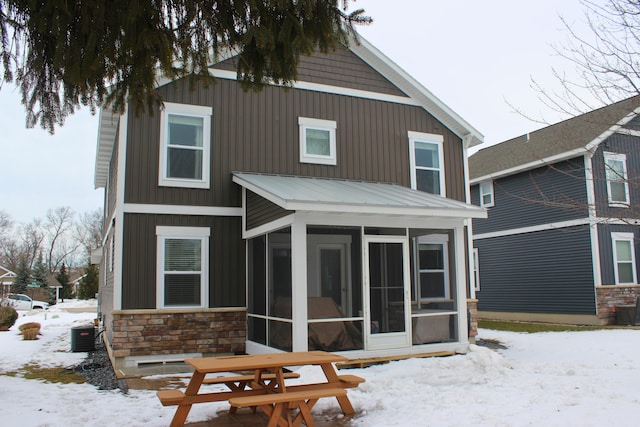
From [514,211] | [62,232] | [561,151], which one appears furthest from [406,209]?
[62,232]

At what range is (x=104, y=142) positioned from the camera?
1446 cm

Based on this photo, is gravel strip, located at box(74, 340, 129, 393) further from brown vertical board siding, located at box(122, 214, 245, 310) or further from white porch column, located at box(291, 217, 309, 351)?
white porch column, located at box(291, 217, 309, 351)

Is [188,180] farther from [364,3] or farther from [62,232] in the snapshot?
[62,232]

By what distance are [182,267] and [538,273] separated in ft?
42.5

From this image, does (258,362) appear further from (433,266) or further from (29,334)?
(29,334)

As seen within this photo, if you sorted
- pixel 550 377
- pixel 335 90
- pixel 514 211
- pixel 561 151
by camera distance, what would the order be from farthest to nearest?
pixel 514 211 → pixel 561 151 → pixel 335 90 → pixel 550 377

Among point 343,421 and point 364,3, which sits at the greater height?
point 364,3

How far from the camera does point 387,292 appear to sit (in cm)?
1024

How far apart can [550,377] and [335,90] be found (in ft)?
24.8

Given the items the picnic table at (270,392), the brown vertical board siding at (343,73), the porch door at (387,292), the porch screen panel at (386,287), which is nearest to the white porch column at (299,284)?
the porch door at (387,292)

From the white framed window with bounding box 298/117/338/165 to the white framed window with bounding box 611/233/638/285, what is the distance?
10495mm

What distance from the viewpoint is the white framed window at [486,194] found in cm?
2144

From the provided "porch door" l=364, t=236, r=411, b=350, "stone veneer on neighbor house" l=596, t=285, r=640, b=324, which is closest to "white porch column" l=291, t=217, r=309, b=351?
"porch door" l=364, t=236, r=411, b=350

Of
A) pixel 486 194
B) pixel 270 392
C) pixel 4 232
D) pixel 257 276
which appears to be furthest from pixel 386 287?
pixel 4 232
